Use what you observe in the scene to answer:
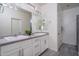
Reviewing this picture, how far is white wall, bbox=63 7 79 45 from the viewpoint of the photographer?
8.93 feet

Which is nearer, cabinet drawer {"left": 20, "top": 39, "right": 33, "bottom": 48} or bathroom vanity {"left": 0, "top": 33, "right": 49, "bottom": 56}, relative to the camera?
bathroom vanity {"left": 0, "top": 33, "right": 49, "bottom": 56}

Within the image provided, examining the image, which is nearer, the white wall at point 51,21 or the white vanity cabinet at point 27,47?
the white vanity cabinet at point 27,47

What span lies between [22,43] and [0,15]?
2.34ft

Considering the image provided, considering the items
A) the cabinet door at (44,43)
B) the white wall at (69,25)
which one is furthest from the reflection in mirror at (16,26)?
the white wall at (69,25)

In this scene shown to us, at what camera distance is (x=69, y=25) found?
9.77 ft

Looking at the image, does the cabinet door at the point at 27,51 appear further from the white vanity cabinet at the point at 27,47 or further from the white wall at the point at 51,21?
the white wall at the point at 51,21

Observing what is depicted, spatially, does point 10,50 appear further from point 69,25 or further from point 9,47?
point 69,25

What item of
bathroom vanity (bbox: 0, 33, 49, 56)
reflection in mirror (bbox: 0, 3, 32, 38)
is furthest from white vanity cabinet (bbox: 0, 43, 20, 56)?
reflection in mirror (bbox: 0, 3, 32, 38)

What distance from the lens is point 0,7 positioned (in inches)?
57.1

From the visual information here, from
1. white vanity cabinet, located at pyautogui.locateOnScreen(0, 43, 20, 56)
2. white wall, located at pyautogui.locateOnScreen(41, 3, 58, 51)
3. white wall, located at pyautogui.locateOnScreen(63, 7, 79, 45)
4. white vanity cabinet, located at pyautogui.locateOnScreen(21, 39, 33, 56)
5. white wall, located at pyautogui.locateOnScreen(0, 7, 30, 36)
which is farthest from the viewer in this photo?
white wall, located at pyautogui.locateOnScreen(63, 7, 79, 45)

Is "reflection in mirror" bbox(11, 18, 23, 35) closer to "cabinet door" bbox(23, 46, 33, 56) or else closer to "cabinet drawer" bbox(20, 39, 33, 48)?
"cabinet drawer" bbox(20, 39, 33, 48)

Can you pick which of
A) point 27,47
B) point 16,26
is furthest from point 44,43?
point 16,26

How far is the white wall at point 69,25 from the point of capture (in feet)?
8.93

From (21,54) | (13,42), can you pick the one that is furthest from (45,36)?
(13,42)
